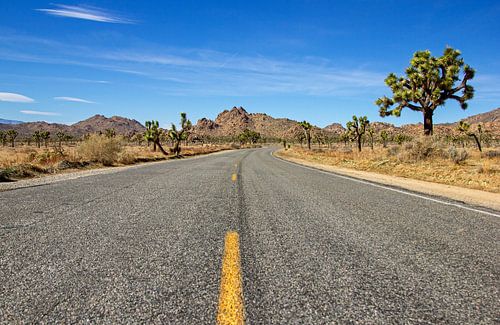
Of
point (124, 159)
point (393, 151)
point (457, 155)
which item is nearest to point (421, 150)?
point (457, 155)

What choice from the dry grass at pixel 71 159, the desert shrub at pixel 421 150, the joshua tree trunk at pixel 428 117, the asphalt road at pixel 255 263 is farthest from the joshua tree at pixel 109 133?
the joshua tree trunk at pixel 428 117

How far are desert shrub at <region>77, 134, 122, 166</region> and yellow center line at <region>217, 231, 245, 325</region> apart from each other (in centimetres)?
1925

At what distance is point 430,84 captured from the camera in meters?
22.5

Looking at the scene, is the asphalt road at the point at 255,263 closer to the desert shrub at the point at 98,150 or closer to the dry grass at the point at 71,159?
the dry grass at the point at 71,159

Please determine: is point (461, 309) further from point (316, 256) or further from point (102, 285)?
point (102, 285)

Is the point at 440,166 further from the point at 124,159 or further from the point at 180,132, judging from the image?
the point at 180,132

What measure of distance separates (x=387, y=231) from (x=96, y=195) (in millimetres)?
5978

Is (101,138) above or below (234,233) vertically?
above

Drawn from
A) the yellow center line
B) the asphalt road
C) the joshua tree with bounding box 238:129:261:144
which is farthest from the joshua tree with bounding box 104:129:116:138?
the joshua tree with bounding box 238:129:261:144

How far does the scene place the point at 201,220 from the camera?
502 centimetres

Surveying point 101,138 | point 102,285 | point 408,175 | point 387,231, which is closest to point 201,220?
point 102,285

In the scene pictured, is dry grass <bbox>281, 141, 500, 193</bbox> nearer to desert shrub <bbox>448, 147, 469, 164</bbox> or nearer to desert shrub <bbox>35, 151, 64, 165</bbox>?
desert shrub <bbox>448, 147, 469, 164</bbox>

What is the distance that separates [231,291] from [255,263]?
2.13ft

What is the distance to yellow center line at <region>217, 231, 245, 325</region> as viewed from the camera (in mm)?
2199
